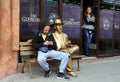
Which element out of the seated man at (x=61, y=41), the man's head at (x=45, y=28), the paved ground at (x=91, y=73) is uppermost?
the man's head at (x=45, y=28)

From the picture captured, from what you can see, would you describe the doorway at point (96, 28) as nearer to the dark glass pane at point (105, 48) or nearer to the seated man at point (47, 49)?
the dark glass pane at point (105, 48)

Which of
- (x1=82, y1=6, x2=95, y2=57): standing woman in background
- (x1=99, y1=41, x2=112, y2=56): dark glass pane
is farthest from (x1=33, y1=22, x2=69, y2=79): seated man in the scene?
(x1=99, y1=41, x2=112, y2=56): dark glass pane

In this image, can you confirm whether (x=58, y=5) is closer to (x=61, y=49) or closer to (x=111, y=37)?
(x=61, y=49)

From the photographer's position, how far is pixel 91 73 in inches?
384

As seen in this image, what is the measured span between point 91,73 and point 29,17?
2.28 meters

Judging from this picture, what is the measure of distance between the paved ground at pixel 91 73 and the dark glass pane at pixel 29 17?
1087 mm

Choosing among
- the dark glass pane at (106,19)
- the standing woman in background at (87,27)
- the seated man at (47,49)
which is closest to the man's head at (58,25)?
the seated man at (47,49)

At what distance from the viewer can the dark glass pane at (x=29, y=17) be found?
9.61 m

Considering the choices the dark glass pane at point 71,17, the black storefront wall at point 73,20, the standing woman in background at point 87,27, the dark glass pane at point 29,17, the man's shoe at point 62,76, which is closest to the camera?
the man's shoe at point 62,76

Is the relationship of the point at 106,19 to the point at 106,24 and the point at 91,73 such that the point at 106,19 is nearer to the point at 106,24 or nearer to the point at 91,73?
the point at 106,24

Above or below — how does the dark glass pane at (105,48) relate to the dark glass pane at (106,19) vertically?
below

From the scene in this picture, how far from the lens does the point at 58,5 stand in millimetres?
10508

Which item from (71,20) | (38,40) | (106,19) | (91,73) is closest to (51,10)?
(71,20)

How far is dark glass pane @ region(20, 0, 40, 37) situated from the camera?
961 centimetres
